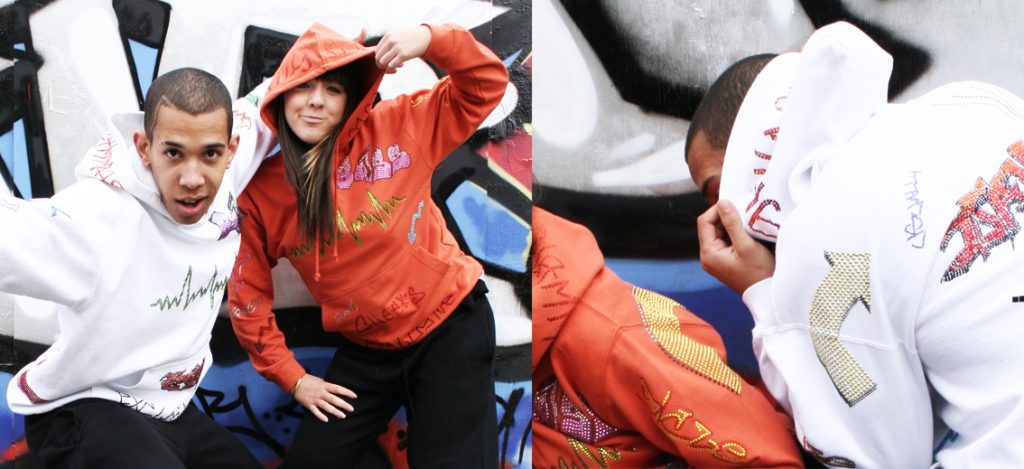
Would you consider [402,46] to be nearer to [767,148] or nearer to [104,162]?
[104,162]

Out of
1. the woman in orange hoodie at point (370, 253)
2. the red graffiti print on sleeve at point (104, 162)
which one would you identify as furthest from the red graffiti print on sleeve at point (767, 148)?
the red graffiti print on sleeve at point (104, 162)

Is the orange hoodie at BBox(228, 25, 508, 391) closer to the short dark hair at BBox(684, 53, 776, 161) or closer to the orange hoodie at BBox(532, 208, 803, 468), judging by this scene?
the orange hoodie at BBox(532, 208, 803, 468)

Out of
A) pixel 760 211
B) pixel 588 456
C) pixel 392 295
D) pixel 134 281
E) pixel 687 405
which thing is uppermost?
pixel 134 281

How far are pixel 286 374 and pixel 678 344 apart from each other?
1413 millimetres

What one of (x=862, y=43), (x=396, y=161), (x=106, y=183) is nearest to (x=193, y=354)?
(x=106, y=183)

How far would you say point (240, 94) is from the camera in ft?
12.4

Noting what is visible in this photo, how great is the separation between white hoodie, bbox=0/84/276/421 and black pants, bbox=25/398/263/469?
0.04 m

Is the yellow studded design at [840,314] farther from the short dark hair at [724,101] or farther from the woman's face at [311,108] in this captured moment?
the woman's face at [311,108]

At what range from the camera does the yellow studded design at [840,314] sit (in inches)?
124

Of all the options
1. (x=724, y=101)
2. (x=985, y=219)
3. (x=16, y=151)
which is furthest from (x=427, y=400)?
(x=985, y=219)

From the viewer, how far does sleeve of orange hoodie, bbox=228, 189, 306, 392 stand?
139 inches

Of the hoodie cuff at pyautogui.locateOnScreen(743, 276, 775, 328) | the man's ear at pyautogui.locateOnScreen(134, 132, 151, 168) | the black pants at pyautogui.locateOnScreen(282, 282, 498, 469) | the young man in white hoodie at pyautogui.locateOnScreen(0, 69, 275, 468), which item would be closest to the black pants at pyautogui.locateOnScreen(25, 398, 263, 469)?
the young man in white hoodie at pyautogui.locateOnScreen(0, 69, 275, 468)

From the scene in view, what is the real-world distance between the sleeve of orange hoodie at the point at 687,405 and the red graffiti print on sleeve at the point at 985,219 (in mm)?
860

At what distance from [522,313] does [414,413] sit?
567 mm
